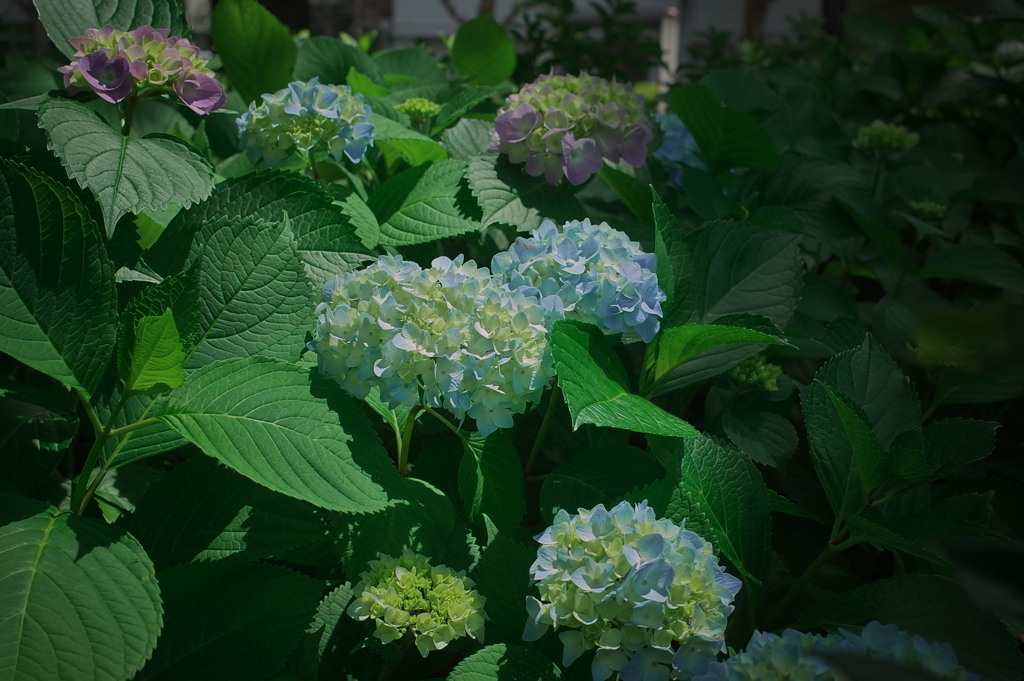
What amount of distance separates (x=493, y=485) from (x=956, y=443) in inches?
21.6

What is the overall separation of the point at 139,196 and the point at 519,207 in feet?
1.82

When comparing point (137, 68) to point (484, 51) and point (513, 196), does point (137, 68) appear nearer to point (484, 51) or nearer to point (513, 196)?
point (513, 196)

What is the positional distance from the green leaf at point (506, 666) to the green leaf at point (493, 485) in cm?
19

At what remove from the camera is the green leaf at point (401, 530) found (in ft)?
2.94

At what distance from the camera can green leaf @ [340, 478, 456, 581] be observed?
896mm

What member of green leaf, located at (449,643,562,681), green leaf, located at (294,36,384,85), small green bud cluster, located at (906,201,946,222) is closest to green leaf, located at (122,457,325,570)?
green leaf, located at (449,643,562,681)

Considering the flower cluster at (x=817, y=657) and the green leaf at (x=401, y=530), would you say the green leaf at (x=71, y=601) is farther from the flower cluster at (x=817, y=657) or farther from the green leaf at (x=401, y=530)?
the flower cluster at (x=817, y=657)

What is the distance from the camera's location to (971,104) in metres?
2.60

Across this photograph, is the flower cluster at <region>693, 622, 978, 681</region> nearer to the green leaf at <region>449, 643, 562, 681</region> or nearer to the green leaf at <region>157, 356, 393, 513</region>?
the green leaf at <region>449, 643, 562, 681</region>

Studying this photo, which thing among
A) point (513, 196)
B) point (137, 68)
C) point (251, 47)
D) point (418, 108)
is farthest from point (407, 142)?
point (251, 47)

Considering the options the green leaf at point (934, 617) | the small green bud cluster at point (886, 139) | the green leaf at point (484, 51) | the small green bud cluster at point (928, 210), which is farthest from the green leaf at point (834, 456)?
the green leaf at point (484, 51)

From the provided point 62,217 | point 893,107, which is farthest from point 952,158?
point 62,217

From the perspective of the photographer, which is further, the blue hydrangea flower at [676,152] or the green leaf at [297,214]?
the blue hydrangea flower at [676,152]

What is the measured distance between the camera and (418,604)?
0.83 meters
